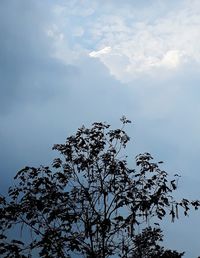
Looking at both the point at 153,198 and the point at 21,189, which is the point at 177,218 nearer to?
the point at 153,198

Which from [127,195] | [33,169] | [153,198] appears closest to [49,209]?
[33,169]

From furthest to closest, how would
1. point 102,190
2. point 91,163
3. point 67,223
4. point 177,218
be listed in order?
point 91,163 → point 102,190 → point 67,223 → point 177,218

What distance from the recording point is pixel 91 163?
9.98m

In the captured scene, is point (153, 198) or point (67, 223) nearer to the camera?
point (153, 198)

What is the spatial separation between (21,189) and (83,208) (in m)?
1.74

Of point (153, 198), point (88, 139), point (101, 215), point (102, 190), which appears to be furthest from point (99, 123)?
point (153, 198)

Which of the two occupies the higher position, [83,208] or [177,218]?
[83,208]

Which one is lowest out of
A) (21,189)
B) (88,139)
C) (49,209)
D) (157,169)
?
(49,209)

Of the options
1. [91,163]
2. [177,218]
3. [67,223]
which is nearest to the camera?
[177,218]

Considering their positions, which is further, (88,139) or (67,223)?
(88,139)

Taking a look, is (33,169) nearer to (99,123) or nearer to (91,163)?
(91,163)

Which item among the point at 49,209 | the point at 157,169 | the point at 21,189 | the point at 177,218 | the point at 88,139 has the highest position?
the point at 88,139

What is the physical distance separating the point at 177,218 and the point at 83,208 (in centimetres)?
266

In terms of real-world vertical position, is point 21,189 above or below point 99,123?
below
